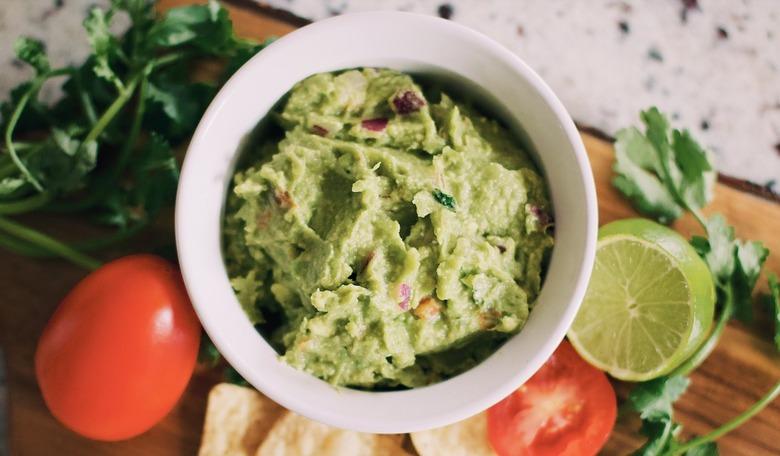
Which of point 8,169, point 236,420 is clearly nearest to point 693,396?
point 236,420

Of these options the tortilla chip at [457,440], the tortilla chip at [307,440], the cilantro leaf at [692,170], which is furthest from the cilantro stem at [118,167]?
the cilantro leaf at [692,170]

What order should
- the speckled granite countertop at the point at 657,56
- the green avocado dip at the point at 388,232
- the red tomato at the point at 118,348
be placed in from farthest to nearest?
the speckled granite countertop at the point at 657,56 → the red tomato at the point at 118,348 → the green avocado dip at the point at 388,232

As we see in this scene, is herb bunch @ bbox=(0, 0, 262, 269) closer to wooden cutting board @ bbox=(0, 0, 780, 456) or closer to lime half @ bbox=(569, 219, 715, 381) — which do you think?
wooden cutting board @ bbox=(0, 0, 780, 456)

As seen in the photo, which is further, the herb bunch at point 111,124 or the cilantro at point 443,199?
the herb bunch at point 111,124

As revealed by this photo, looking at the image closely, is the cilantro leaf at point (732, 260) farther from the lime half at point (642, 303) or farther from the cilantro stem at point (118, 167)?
the cilantro stem at point (118, 167)

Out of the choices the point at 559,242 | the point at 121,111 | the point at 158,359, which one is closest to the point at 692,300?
the point at 559,242

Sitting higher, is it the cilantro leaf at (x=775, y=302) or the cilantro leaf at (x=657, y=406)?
the cilantro leaf at (x=775, y=302)

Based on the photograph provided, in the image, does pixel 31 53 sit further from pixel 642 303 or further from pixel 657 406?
pixel 657 406

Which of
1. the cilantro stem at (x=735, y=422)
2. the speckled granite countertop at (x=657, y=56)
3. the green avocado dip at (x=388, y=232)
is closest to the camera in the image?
the green avocado dip at (x=388, y=232)

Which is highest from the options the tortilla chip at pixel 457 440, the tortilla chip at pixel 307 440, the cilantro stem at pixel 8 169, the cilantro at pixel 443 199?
the cilantro at pixel 443 199
